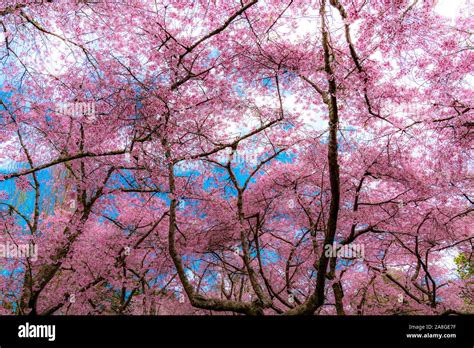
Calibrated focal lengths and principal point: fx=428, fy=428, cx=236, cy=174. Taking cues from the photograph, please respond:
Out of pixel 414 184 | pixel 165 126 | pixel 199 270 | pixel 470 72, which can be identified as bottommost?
pixel 199 270

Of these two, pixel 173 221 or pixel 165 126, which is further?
A: pixel 165 126

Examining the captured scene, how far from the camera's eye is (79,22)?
699 centimetres

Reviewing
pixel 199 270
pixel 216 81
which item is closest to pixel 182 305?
pixel 199 270

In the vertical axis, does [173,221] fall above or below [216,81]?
below

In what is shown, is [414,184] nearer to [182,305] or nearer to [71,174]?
[71,174]

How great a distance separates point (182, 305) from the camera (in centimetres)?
1622
